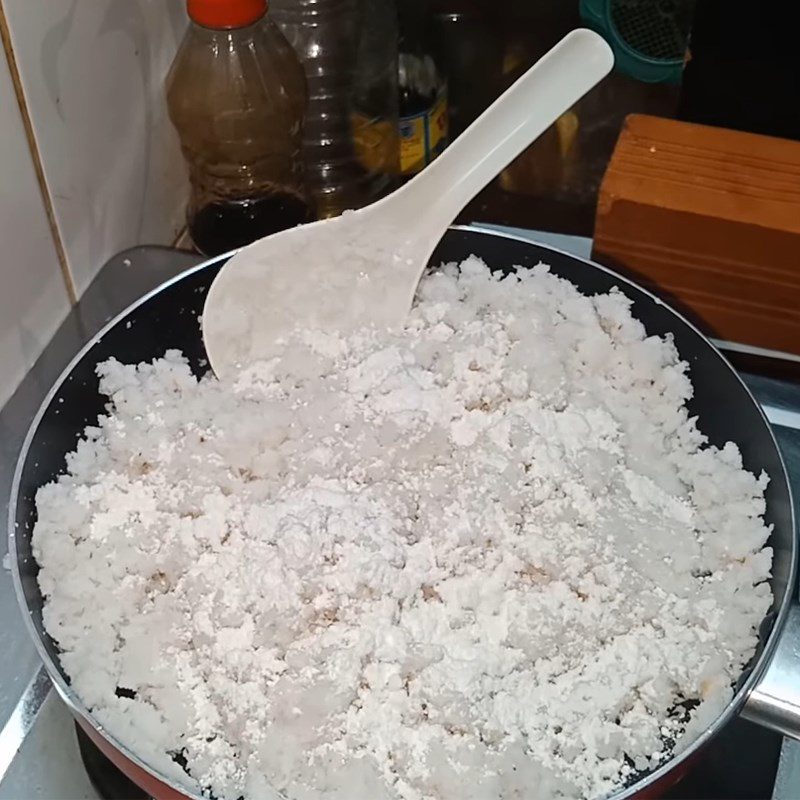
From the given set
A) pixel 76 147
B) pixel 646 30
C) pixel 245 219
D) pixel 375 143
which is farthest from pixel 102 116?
pixel 646 30

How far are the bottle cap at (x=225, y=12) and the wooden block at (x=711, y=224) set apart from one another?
0.27 metres

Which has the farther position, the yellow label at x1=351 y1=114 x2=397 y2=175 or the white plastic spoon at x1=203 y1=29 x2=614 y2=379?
the yellow label at x1=351 y1=114 x2=397 y2=175

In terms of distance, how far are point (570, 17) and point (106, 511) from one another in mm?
704

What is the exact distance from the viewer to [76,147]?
0.72 m

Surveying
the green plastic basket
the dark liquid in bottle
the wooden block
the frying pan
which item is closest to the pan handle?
the frying pan

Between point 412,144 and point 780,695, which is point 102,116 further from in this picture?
point 780,695

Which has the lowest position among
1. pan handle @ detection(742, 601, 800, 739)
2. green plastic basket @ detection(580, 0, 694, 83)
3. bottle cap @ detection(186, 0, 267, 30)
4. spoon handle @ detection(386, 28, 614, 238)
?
pan handle @ detection(742, 601, 800, 739)

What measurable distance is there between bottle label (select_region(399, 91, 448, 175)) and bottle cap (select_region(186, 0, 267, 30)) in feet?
0.75

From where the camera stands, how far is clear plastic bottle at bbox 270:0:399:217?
0.89m

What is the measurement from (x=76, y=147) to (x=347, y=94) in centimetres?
27

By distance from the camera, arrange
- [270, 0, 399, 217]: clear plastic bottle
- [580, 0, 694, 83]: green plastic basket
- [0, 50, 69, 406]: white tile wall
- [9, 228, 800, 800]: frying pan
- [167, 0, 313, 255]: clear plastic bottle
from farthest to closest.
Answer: [580, 0, 694, 83]: green plastic basket, [270, 0, 399, 217]: clear plastic bottle, [167, 0, 313, 255]: clear plastic bottle, [0, 50, 69, 406]: white tile wall, [9, 228, 800, 800]: frying pan

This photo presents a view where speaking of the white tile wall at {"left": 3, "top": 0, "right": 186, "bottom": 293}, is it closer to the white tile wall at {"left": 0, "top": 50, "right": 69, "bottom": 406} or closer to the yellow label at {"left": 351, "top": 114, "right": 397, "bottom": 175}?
the white tile wall at {"left": 0, "top": 50, "right": 69, "bottom": 406}

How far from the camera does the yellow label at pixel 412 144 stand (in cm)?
92

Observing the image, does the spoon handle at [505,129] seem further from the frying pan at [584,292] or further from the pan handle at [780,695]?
the pan handle at [780,695]
